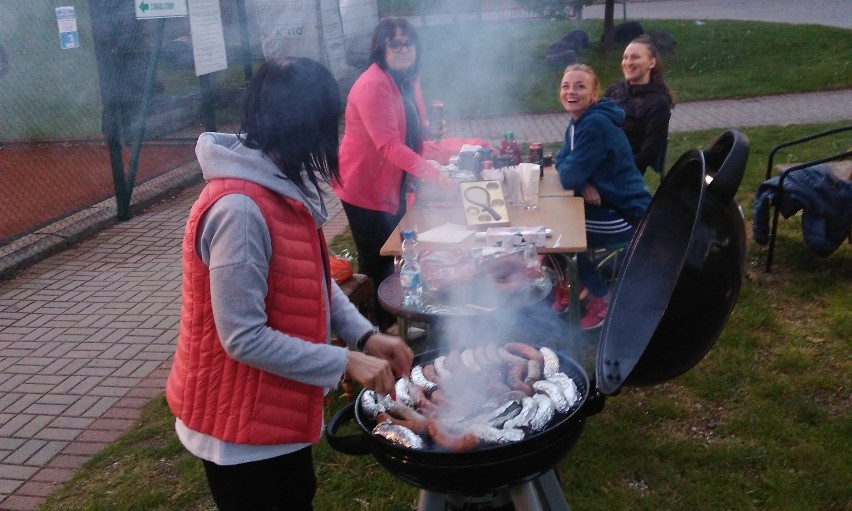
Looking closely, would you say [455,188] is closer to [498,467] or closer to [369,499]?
[369,499]

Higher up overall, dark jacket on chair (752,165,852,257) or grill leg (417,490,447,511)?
dark jacket on chair (752,165,852,257)

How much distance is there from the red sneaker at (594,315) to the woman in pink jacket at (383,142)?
4.25 feet

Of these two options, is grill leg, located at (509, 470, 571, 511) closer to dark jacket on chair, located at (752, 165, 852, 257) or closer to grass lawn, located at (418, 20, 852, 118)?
dark jacket on chair, located at (752, 165, 852, 257)

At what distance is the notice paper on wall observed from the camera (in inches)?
284

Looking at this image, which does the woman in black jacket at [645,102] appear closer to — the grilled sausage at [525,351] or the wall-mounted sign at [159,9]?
the grilled sausage at [525,351]

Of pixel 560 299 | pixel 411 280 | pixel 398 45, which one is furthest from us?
pixel 560 299

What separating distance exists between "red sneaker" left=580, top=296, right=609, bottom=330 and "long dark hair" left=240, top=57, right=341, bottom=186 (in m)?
3.13

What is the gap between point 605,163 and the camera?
4.43 meters

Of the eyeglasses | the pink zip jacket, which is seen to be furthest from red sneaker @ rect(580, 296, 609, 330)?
the eyeglasses

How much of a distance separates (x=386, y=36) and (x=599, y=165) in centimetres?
148

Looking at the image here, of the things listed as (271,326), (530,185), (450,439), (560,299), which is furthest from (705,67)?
(271,326)

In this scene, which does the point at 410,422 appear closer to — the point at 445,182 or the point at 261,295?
the point at 261,295

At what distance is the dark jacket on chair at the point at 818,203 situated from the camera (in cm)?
494

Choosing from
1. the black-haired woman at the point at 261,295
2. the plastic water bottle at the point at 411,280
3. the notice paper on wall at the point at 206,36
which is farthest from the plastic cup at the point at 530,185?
the notice paper on wall at the point at 206,36
